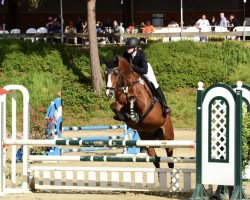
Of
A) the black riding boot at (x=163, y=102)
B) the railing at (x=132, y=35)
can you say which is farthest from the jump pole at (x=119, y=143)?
the railing at (x=132, y=35)

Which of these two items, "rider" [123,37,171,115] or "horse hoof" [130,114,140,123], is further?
"rider" [123,37,171,115]

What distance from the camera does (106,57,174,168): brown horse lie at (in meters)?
15.5

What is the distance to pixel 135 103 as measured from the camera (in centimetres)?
1596

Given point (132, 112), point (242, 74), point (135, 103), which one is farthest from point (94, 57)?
point (132, 112)

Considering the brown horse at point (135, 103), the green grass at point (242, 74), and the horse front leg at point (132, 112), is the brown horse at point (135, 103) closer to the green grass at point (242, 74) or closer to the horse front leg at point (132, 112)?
the horse front leg at point (132, 112)

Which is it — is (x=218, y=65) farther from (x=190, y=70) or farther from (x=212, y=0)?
(x=212, y=0)

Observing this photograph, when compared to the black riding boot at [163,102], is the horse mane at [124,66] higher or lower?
higher

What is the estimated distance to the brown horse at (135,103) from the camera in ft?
50.9

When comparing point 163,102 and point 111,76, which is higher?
point 111,76

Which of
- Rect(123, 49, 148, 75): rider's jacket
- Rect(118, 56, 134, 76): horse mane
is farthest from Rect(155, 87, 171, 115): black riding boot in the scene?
Rect(118, 56, 134, 76): horse mane

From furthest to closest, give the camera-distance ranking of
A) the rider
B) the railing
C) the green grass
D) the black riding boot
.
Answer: the railing
the green grass
the black riding boot
the rider

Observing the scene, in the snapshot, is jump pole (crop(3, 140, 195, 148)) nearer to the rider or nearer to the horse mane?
the horse mane

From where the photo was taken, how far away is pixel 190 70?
32812 millimetres

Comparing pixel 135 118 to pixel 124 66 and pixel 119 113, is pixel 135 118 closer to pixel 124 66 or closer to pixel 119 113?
pixel 119 113
